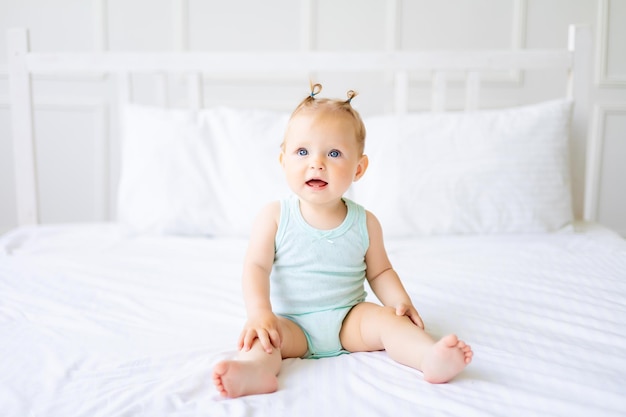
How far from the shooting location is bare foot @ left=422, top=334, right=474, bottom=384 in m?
0.75

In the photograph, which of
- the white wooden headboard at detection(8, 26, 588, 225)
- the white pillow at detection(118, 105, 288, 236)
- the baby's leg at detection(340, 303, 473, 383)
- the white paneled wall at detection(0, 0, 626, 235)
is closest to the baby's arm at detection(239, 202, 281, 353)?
the baby's leg at detection(340, 303, 473, 383)

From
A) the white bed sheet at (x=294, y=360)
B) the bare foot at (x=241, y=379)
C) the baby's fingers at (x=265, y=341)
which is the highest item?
the baby's fingers at (x=265, y=341)

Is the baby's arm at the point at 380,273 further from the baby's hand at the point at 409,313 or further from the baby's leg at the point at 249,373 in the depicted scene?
the baby's leg at the point at 249,373

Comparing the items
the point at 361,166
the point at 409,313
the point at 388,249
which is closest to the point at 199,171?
the point at 388,249

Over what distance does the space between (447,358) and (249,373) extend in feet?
0.80

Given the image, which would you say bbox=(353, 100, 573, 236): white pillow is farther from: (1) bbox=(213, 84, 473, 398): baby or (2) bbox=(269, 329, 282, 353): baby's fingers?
(2) bbox=(269, 329, 282, 353): baby's fingers

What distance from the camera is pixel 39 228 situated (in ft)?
6.06

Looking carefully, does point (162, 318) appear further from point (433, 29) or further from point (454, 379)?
point (433, 29)

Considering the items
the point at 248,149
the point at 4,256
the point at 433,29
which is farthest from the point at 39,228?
the point at 433,29

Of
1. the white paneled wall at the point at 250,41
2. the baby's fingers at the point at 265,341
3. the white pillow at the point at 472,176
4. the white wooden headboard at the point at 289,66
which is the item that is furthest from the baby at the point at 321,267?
the white paneled wall at the point at 250,41

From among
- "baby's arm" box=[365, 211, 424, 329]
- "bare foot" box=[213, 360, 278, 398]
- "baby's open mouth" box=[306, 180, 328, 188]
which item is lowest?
"bare foot" box=[213, 360, 278, 398]

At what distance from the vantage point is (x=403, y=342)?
2.74ft

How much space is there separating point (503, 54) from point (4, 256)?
61.0 inches

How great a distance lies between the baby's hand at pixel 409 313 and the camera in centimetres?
89
